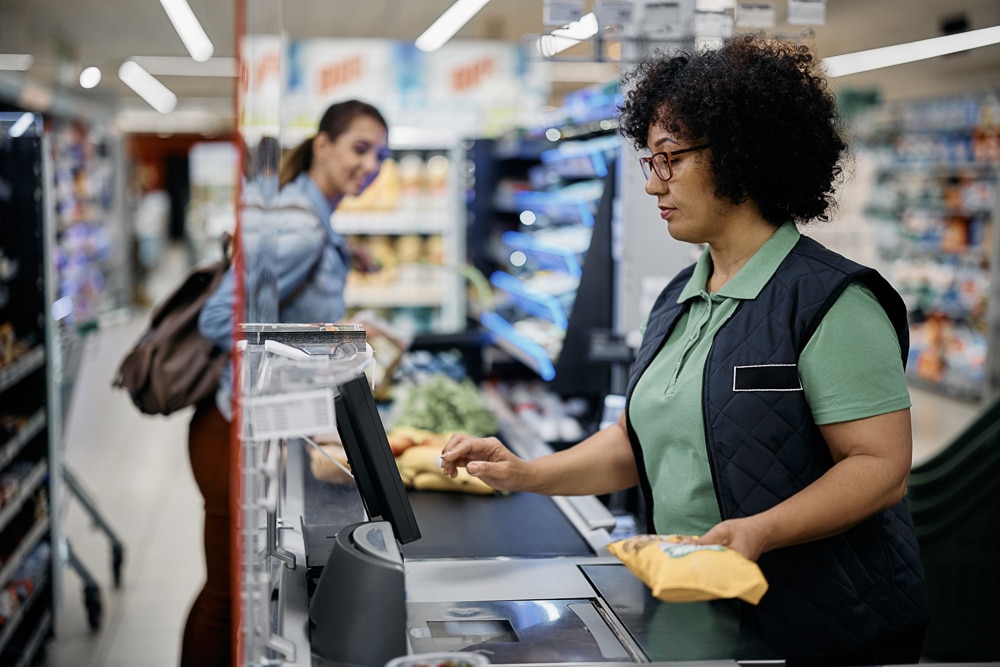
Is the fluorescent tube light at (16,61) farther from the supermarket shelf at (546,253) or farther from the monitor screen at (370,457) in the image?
the monitor screen at (370,457)

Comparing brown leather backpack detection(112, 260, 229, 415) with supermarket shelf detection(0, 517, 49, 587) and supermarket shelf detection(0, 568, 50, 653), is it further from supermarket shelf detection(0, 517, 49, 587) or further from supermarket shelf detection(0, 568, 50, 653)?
supermarket shelf detection(0, 568, 50, 653)

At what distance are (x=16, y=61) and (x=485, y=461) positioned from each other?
1016cm

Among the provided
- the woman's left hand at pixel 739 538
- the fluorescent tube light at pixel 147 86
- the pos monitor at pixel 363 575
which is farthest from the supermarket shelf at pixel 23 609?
the fluorescent tube light at pixel 147 86

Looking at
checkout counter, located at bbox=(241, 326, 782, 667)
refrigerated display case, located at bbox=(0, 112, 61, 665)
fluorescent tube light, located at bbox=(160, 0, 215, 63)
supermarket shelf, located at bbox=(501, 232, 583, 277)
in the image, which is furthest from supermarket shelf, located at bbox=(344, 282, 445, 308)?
checkout counter, located at bbox=(241, 326, 782, 667)

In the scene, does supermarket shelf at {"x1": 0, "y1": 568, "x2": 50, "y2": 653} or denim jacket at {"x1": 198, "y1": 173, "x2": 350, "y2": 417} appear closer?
denim jacket at {"x1": 198, "y1": 173, "x2": 350, "y2": 417}

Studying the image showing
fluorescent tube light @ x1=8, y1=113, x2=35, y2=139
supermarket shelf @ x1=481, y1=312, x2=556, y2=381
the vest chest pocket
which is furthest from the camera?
supermarket shelf @ x1=481, y1=312, x2=556, y2=381

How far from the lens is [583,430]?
4.77m

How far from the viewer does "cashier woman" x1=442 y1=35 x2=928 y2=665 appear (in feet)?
5.05

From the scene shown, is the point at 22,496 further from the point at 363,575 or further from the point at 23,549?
the point at 363,575

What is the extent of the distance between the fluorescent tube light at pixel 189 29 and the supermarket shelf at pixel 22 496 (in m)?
6.55

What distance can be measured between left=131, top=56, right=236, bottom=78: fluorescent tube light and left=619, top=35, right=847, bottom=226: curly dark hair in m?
13.7

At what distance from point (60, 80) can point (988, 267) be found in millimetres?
10552

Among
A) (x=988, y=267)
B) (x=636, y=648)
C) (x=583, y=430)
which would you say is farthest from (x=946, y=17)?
(x=636, y=648)

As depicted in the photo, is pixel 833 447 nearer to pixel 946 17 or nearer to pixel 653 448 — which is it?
pixel 653 448
